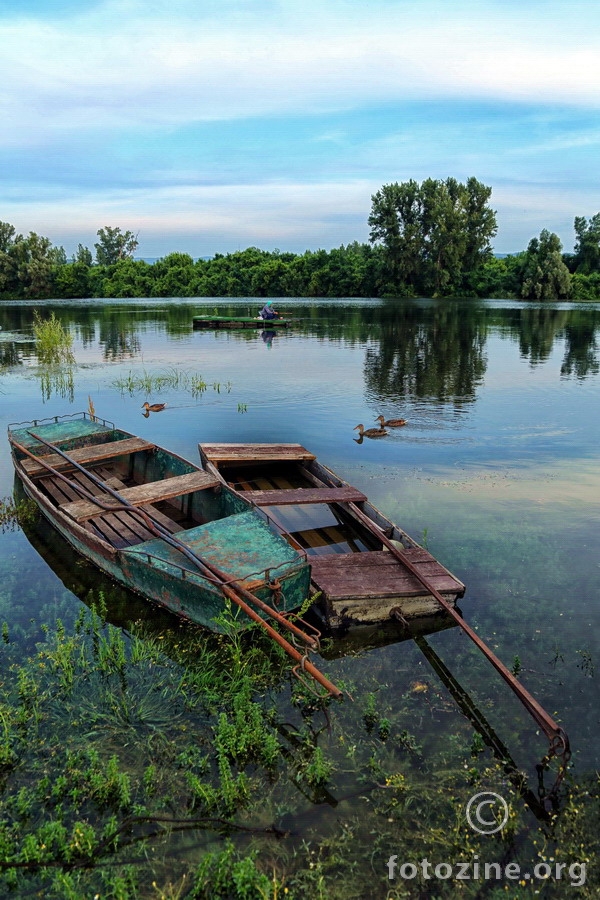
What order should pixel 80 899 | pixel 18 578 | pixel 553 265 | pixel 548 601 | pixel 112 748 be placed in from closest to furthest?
1. pixel 80 899
2. pixel 112 748
3. pixel 548 601
4. pixel 18 578
5. pixel 553 265

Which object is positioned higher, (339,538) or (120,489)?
(120,489)

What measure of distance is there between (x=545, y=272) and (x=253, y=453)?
268ft

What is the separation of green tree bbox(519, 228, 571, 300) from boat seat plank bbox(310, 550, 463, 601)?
3352 inches

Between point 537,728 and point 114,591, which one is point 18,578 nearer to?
point 114,591

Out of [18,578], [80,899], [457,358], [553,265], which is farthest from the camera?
[553,265]

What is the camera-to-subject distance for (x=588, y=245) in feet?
297

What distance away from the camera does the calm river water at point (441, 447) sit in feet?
23.9

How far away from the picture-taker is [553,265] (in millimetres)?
82125

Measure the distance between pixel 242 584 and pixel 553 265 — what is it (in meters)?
88.0

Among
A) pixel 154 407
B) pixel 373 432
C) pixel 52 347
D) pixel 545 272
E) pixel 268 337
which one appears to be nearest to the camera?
pixel 373 432

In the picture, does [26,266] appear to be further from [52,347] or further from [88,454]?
[88,454]

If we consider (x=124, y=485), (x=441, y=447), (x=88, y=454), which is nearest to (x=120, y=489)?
(x=124, y=485)

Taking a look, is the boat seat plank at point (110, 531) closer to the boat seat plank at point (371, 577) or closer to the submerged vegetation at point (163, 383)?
the boat seat plank at point (371, 577)

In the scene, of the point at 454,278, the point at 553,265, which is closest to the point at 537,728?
the point at 553,265
